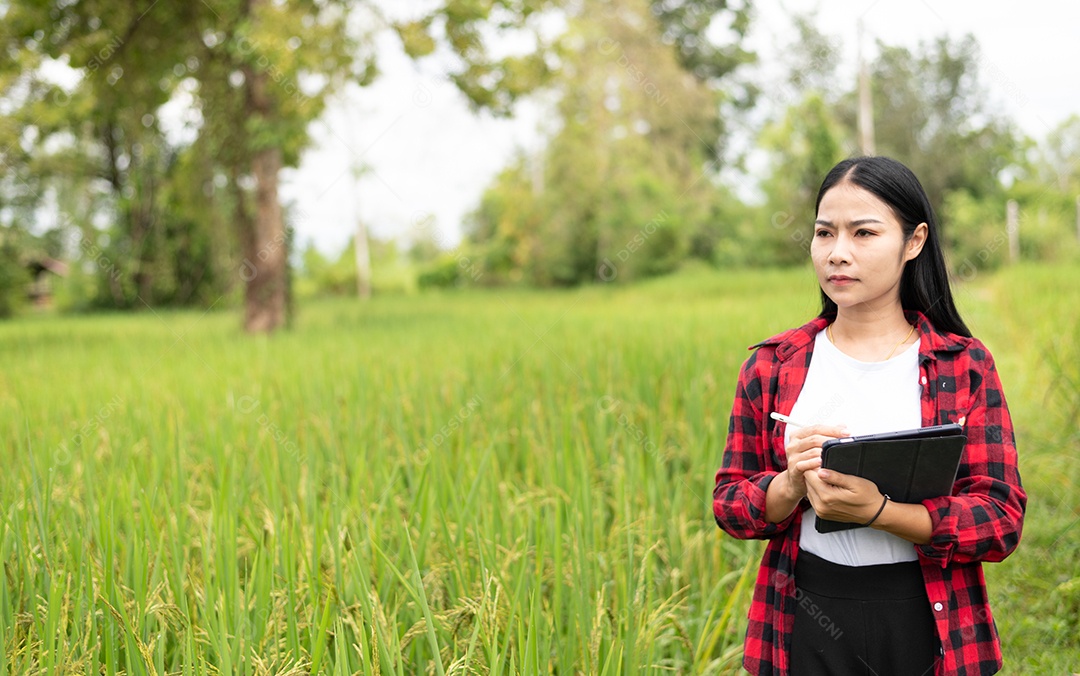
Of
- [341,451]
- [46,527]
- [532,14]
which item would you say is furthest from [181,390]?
[532,14]

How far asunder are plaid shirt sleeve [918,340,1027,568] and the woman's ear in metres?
0.18

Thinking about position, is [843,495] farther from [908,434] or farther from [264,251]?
[264,251]

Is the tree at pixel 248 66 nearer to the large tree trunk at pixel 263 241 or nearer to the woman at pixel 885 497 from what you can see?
the large tree trunk at pixel 263 241

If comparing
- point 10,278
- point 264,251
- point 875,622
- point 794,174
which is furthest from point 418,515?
point 10,278

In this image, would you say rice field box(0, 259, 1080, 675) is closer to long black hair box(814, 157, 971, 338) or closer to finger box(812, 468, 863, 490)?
long black hair box(814, 157, 971, 338)

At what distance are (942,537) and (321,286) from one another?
30380 millimetres

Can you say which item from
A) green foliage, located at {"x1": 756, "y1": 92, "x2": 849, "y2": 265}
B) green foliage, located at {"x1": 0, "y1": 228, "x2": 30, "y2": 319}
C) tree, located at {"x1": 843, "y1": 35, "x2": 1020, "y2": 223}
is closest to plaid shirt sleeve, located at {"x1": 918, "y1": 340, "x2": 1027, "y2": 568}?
green foliage, located at {"x1": 756, "y1": 92, "x2": 849, "y2": 265}

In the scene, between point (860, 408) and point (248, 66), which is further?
point (248, 66)

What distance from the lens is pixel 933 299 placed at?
146cm

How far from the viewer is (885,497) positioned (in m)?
1.28

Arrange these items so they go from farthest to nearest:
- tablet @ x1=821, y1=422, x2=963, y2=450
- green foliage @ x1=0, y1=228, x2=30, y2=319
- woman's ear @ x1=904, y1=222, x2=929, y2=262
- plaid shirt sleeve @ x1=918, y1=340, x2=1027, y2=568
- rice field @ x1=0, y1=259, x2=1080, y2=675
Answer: green foliage @ x1=0, y1=228, x2=30, y2=319
rice field @ x1=0, y1=259, x2=1080, y2=675
woman's ear @ x1=904, y1=222, x2=929, y2=262
plaid shirt sleeve @ x1=918, y1=340, x2=1027, y2=568
tablet @ x1=821, y1=422, x2=963, y2=450

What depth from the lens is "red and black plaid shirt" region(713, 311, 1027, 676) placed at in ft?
4.32

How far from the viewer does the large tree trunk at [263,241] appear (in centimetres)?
1057

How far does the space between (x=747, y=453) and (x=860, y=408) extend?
0.22 m
